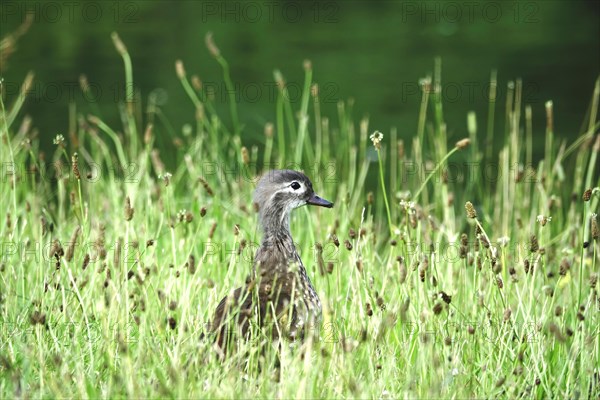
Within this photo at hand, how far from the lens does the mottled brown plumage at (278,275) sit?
→ 4672 millimetres

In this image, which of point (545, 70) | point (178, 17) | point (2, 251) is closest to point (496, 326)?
point (2, 251)

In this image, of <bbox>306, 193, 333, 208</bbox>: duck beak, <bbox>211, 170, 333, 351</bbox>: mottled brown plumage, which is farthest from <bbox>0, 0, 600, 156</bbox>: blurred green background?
<bbox>211, 170, 333, 351</bbox>: mottled brown plumage

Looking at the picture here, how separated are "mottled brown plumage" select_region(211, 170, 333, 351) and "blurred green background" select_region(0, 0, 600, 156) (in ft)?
25.9

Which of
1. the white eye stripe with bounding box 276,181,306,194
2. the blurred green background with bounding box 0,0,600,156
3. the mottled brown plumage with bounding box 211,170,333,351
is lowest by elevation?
the mottled brown plumage with bounding box 211,170,333,351

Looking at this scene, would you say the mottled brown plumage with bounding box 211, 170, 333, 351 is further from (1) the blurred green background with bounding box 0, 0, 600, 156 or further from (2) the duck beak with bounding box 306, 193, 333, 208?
(1) the blurred green background with bounding box 0, 0, 600, 156

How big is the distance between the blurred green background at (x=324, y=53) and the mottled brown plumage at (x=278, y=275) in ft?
25.9

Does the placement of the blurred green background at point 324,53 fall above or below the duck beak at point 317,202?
above

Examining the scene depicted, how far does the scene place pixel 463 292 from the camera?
545cm

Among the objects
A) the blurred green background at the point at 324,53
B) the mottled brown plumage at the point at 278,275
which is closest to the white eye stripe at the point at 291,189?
the mottled brown plumage at the point at 278,275

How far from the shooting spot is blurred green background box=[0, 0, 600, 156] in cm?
1647

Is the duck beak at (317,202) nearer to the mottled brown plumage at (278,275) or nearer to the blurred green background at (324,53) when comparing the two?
the mottled brown plumage at (278,275)

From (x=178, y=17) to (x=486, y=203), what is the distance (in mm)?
17232

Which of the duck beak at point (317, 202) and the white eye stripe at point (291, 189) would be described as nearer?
the white eye stripe at point (291, 189)

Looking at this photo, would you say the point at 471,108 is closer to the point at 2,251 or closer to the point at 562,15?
the point at 562,15
